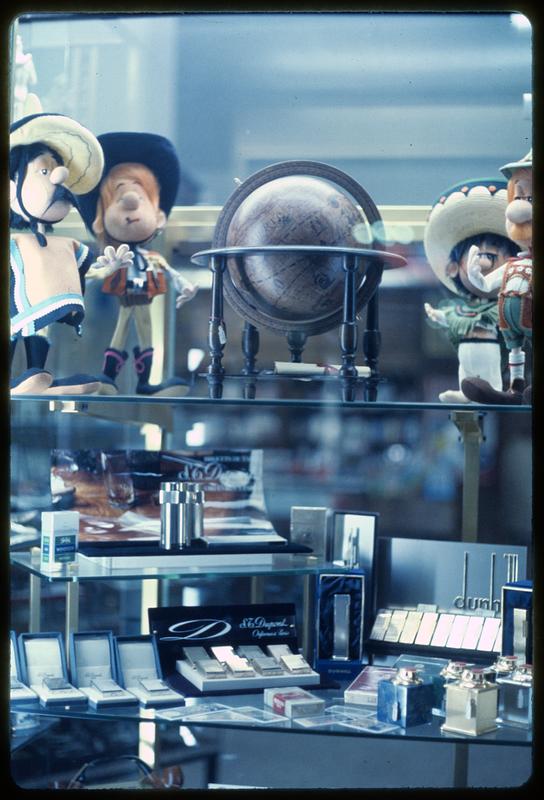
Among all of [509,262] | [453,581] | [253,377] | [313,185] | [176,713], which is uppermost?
[313,185]

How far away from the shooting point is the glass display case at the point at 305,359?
6.54 ft

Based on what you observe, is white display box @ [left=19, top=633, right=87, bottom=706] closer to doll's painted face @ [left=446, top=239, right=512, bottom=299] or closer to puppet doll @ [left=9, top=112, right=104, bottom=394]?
puppet doll @ [left=9, top=112, right=104, bottom=394]

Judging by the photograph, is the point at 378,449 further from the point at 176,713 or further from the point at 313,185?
the point at 176,713

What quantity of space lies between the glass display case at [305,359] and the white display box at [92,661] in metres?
0.21

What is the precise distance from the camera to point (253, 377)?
1804 millimetres

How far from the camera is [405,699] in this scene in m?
1.55

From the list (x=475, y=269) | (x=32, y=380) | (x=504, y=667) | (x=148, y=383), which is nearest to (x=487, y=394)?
(x=475, y=269)

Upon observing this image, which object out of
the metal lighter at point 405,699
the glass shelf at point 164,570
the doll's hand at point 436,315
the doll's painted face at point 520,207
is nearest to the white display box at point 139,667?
the glass shelf at point 164,570

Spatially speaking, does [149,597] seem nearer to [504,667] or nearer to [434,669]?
[434,669]

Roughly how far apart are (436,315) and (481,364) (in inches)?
8.1

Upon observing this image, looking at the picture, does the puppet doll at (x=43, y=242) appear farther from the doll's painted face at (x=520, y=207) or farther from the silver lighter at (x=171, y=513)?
the doll's painted face at (x=520, y=207)

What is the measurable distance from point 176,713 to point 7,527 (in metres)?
0.41

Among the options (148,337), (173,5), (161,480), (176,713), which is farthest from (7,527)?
(173,5)

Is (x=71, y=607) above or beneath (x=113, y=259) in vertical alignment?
beneath
